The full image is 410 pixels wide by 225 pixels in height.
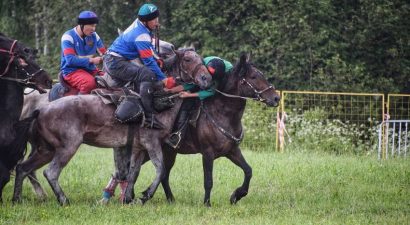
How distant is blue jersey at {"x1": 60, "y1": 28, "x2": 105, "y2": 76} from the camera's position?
11484 mm

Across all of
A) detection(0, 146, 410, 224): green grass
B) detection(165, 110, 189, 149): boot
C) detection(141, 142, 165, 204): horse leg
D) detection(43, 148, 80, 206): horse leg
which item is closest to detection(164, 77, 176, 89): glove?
detection(165, 110, 189, 149): boot

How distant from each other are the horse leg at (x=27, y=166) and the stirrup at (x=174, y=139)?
172 cm

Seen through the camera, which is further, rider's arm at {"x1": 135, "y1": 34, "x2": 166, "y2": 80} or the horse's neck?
rider's arm at {"x1": 135, "y1": 34, "x2": 166, "y2": 80}

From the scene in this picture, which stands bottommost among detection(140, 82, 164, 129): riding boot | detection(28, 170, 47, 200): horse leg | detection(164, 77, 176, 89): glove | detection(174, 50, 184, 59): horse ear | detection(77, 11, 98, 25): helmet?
detection(28, 170, 47, 200): horse leg

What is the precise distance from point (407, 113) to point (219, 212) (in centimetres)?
1296

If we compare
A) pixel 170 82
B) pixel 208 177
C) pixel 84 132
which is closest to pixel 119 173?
pixel 84 132

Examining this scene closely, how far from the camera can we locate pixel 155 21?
11289 millimetres

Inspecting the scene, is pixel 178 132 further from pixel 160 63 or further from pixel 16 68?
pixel 16 68

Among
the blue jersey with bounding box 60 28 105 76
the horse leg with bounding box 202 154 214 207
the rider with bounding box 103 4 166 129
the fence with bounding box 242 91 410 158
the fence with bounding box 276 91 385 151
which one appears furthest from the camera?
the fence with bounding box 276 91 385 151

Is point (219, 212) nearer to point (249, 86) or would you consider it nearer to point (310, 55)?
point (249, 86)

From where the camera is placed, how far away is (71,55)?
11.5m

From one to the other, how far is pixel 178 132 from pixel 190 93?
0.61m

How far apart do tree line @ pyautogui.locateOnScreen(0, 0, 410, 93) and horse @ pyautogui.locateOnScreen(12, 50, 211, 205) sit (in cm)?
1447

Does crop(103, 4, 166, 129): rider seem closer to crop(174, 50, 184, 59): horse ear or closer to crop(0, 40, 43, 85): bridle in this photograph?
crop(174, 50, 184, 59): horse ear
